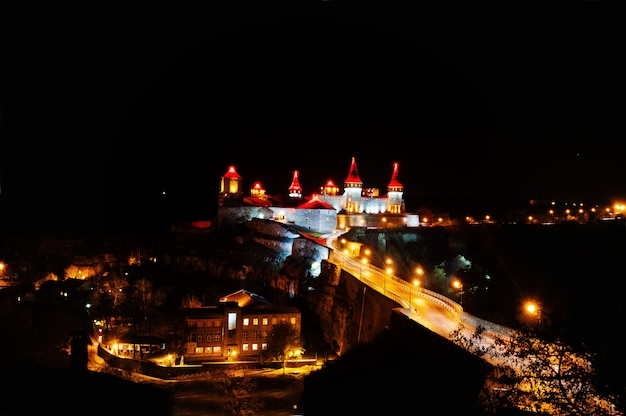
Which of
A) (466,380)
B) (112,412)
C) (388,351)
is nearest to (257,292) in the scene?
(388,351)

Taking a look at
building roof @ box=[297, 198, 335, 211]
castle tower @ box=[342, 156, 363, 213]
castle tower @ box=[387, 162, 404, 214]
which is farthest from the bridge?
castle tower @ box=[387, 162, 404, 214]

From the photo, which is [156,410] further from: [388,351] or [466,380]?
[388,351]

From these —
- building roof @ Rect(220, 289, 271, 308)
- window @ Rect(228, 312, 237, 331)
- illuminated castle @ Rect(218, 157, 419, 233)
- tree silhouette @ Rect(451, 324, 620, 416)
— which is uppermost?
illuminated castle @ Rect(218, 157, 419, 233)

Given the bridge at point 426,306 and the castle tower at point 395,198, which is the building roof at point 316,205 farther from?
the bridge at point 426,306

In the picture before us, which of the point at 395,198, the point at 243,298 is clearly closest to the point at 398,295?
the point at 243,298

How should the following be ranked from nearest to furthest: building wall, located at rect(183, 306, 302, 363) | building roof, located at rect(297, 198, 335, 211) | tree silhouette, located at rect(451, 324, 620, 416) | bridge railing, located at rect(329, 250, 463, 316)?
tree silhouette, located at rect(451, 324, 620, 416) → bridge railing, located at rect(329, 250, 463, 316) → building wall, located at rect(183, 306, 302, 363) → building roof, located at rect(297, 198, 335, 211)

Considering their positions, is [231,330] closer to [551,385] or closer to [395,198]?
[551,385]

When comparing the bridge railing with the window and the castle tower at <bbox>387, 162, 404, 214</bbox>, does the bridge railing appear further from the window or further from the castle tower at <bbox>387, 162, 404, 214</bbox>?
the castle tower at <bbox>387, 162, 404, 214</bbox>

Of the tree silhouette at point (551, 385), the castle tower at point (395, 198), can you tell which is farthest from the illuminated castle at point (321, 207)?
the tree silhouette at point (551, 385)
